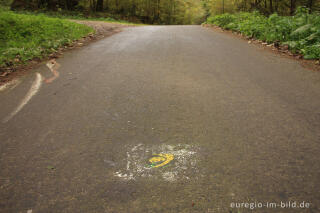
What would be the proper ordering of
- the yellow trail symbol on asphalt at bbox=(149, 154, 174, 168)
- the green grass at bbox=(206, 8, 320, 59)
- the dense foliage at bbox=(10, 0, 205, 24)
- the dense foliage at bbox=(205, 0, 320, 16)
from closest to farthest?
the yellow trail symbol on asphalt at bbox=(149, 154, 174, 168)
the green grass at bbox=(206, 8, 320, 59)
the dense foliage at bbox=(205, 0, 320, 16)
the dense foliage at bbox=(10, 0, 205, 24)

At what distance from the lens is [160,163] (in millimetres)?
2096

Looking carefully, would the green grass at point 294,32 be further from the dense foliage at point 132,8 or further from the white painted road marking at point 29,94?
the dense foliage at point 132,8

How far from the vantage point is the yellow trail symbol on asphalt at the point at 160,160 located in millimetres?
2086

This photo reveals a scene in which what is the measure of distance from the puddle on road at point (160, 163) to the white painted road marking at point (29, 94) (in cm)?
206

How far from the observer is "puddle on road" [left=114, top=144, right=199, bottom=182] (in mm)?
1956

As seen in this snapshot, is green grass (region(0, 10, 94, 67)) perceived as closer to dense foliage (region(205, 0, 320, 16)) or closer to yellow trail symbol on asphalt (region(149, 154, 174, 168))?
yellow trail symbol on asphalt (region(149, 154, 174, 168))

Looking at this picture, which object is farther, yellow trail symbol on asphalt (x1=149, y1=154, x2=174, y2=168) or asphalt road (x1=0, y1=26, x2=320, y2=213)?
yellow trail symbol on asphalt (x1=149, y1=154, x2=174, y2=168)

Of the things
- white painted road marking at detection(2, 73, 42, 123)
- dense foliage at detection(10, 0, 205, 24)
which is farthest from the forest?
white painted road marking at detection(2, 73, 42, 123)

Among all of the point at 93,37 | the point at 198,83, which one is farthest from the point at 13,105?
the point at 93,37

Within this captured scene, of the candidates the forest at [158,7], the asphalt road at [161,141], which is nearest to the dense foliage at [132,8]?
the forest at [158,7]

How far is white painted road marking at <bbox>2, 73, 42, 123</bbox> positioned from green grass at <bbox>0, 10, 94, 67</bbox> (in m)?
1.70

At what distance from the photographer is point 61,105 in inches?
131

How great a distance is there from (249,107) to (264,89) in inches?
32.8

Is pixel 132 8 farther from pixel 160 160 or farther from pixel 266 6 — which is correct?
pixel 160 160
